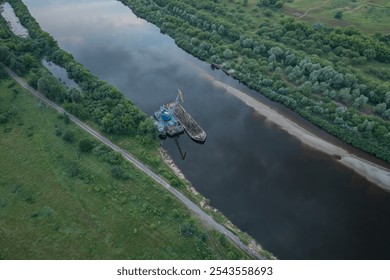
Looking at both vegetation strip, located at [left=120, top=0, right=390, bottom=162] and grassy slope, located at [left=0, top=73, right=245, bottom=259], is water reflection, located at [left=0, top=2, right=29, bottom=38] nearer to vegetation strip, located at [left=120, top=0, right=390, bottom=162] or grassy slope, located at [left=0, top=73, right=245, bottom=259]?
vegetation strip, located at [left=120, top=0, right=390, bottom=162]

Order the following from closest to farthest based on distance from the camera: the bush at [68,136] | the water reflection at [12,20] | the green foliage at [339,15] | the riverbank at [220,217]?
1. the riverbank at [220,217]
2. the bush at [68,136]
3. the water reflection at [12,20]
4. the green foliage at [339,15]

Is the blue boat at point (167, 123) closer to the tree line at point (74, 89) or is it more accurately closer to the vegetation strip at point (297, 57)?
the tree line at point (74, 89)

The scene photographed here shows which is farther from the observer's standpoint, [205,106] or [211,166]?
[205,106]

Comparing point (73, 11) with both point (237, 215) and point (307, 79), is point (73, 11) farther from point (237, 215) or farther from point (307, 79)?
point (237, 215)

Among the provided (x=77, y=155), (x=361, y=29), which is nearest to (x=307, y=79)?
(x=361, y=29)

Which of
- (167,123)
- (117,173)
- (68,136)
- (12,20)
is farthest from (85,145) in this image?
(12,20)

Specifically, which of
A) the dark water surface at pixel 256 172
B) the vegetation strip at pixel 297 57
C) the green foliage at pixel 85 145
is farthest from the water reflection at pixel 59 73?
the vegetation strip at pixel 297 57
